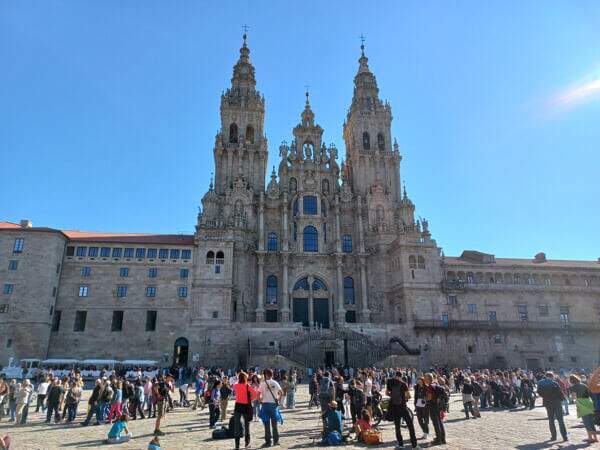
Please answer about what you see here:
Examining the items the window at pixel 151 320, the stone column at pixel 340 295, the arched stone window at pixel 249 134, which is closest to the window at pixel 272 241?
the stone column at pixel 340 295

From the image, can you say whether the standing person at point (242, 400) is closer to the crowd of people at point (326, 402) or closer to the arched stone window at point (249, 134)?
the crowd of people at point (326, 402)

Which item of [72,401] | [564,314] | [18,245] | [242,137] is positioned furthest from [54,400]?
[564,314]

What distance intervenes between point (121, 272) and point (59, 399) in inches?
1212

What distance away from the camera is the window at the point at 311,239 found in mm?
56000

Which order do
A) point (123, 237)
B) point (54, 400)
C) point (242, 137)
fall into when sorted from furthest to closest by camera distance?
1. point (242, 137)
2. point (123, 237)
3. point (54, 400)

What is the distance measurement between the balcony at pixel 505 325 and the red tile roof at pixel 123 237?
2830 cm

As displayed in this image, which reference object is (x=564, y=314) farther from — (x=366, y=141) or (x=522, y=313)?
(x=366, y=141)

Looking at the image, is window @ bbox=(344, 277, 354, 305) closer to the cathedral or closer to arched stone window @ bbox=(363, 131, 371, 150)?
the cathedral

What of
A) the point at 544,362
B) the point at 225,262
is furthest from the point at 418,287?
the point at 225,262

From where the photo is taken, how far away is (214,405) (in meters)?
16.3

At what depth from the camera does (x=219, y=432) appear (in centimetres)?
1362

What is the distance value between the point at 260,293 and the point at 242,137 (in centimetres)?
2156

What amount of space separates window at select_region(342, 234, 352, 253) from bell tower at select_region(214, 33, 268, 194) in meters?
12.9

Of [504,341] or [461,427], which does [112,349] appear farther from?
[504,341]
